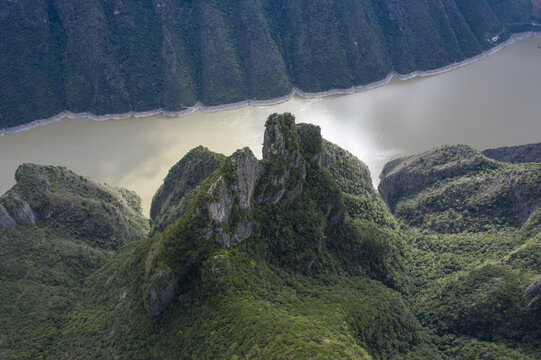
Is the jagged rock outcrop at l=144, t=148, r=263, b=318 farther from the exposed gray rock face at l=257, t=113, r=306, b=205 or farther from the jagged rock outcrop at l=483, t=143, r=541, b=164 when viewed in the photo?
the jagged rock outcrop at l=483, t=143, r=541, b=164

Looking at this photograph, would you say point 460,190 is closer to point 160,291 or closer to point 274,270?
point 274,270

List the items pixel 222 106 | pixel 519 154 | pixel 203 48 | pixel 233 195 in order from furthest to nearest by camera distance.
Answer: pixel 203 48 → pixel 222 106 → pixel 519 154 → pixel 233 195

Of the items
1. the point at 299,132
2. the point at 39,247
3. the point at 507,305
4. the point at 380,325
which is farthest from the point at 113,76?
the point at 507,305

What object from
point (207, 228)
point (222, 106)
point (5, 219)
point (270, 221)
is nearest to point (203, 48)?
point (222, 106)

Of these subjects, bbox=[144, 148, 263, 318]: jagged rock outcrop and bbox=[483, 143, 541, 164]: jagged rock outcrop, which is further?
bbox=[483, 143, 541, 164]: jagged rock outcrop

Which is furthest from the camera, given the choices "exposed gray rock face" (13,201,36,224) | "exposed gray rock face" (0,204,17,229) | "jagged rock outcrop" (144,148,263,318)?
"exposed gray rock face" (13,201,36,224)

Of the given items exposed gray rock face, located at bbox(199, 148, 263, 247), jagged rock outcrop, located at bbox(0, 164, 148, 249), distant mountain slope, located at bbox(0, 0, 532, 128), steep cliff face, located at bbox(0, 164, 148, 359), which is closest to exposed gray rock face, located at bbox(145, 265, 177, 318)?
exposed gray rock face, located at bbox(199, 148, 263, 247)
